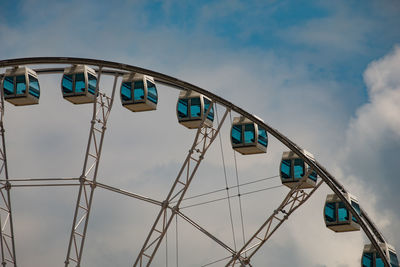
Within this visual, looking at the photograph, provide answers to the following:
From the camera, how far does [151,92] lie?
4669cm

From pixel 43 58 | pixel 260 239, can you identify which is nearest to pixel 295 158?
pixel 260 239

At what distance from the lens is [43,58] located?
46125mm

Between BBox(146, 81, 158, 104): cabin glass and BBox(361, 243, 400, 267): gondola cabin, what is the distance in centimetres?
1283

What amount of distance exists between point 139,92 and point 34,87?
5026 millimetres

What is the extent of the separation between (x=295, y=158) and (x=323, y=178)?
2.07m

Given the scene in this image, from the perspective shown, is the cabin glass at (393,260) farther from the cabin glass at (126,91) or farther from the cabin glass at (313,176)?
the cabin glass at (126,91)

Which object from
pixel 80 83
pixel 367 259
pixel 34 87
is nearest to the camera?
pixel 80 83

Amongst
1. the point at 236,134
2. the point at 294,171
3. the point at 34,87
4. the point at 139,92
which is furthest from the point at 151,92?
the point at 294,171

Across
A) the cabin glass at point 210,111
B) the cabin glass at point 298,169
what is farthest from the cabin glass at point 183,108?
the cabin glass at point 298,169

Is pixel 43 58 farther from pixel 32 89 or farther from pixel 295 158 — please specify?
pixel 295 158

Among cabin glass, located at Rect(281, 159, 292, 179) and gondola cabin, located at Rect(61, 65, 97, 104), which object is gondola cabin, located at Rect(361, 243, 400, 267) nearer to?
cabin glass, located at Rect(281, 159, 292, 179)

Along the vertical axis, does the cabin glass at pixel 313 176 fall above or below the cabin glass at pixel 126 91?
below

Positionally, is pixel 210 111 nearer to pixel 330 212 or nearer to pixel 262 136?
pixel 262 136

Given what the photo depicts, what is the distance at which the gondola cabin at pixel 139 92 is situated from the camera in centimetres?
4644
